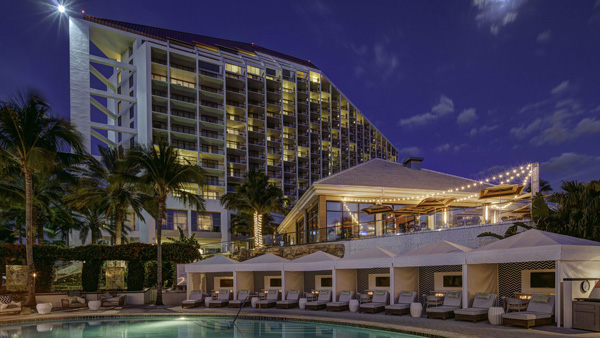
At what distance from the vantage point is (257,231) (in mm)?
30297

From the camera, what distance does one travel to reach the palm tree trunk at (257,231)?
2866 centimetres

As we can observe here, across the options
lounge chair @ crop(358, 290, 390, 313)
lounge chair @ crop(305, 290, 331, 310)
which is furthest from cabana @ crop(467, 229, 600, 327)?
lounge chair @ crop(305, 290, 331, 310)

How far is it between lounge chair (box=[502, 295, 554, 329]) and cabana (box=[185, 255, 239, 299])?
12.9 m

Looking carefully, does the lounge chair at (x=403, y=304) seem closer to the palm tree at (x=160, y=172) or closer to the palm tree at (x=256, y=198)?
the palm tree at (x=160, y=172)

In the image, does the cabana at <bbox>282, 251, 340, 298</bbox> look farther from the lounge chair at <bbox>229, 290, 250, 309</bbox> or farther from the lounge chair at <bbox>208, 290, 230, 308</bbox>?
the lounge chair at <bbox>208, 290, 230, 308</bbox>

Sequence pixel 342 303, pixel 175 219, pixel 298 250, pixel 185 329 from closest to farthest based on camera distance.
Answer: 1. pixel 185 329
2. pixel 342 303
3. pixel 298 250
4. pixel 175 219

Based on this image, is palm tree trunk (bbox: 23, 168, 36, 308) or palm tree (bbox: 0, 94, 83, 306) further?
palm tree trunk (bbox: 23, 168, 36, 308)

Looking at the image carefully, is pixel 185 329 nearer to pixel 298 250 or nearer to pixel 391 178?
pixel 298 250

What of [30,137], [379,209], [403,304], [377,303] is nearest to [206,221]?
[379,209]

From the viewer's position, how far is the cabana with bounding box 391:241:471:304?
14.2 m

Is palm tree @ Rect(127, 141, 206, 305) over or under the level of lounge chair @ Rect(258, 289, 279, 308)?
over

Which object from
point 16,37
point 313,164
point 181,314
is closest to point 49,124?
point 181,314

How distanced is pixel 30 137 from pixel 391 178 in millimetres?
19513

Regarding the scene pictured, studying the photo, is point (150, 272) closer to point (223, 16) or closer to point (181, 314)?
point (181, 314)
